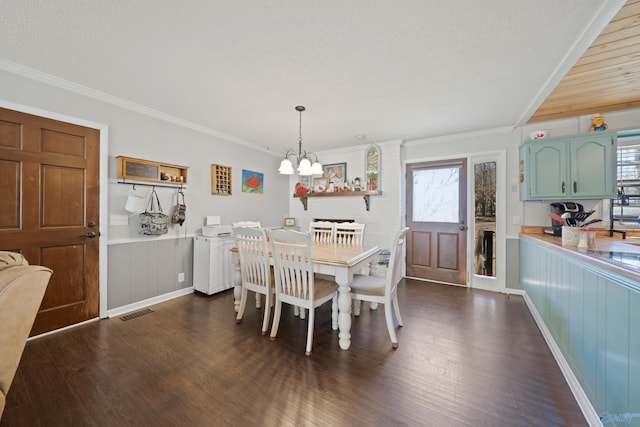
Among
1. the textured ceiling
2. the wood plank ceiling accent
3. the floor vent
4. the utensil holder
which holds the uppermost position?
the wood plank ceiling accent

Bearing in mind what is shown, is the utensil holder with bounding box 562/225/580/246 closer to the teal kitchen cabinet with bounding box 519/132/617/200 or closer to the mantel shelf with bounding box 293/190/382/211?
the teal kitchen cabinet with bounding box 519/132/617/200

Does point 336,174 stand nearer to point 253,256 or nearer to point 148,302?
point 253,256

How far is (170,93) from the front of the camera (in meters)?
2.55

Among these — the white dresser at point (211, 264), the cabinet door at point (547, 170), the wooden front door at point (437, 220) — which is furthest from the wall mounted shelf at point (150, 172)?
the cabinet door at point (547, 170)

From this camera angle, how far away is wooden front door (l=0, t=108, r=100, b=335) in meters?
2.11

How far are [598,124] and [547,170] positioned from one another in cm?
69

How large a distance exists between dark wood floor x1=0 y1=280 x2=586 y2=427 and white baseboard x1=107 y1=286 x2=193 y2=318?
125 mm

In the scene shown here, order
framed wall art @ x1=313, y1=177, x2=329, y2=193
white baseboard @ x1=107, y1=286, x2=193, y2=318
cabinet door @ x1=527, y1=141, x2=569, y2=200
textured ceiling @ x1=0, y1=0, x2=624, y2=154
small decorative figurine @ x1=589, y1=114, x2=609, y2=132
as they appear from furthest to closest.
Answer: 1. framed wall art @ x1=313, y1=177, x2=329, y2=193
2. cabinet door @ x1=527, y1=141, x2=569, y2=200
3. small decorative figurine @ x1=589, y1=114, x2=609, y2=132
4. white baseboard @ x1=107, y1=286, x2=193, y2=318
5. textured ceiling @ x1=0, y1=0, x2=624, y2=154

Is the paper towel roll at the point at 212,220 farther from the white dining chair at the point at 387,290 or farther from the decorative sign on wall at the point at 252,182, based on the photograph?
the white dining chair at the point at 387,290

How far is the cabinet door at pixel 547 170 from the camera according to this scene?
9.64 ft

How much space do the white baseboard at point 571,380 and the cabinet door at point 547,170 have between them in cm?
147

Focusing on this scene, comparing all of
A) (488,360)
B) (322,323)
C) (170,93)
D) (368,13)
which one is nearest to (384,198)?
(322,323)

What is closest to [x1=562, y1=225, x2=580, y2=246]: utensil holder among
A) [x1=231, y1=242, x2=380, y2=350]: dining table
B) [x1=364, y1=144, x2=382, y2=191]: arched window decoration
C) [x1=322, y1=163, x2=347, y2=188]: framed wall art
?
[x1=231, y1=242, x2=380, y2=350]: dining table

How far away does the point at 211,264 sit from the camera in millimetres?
3275
